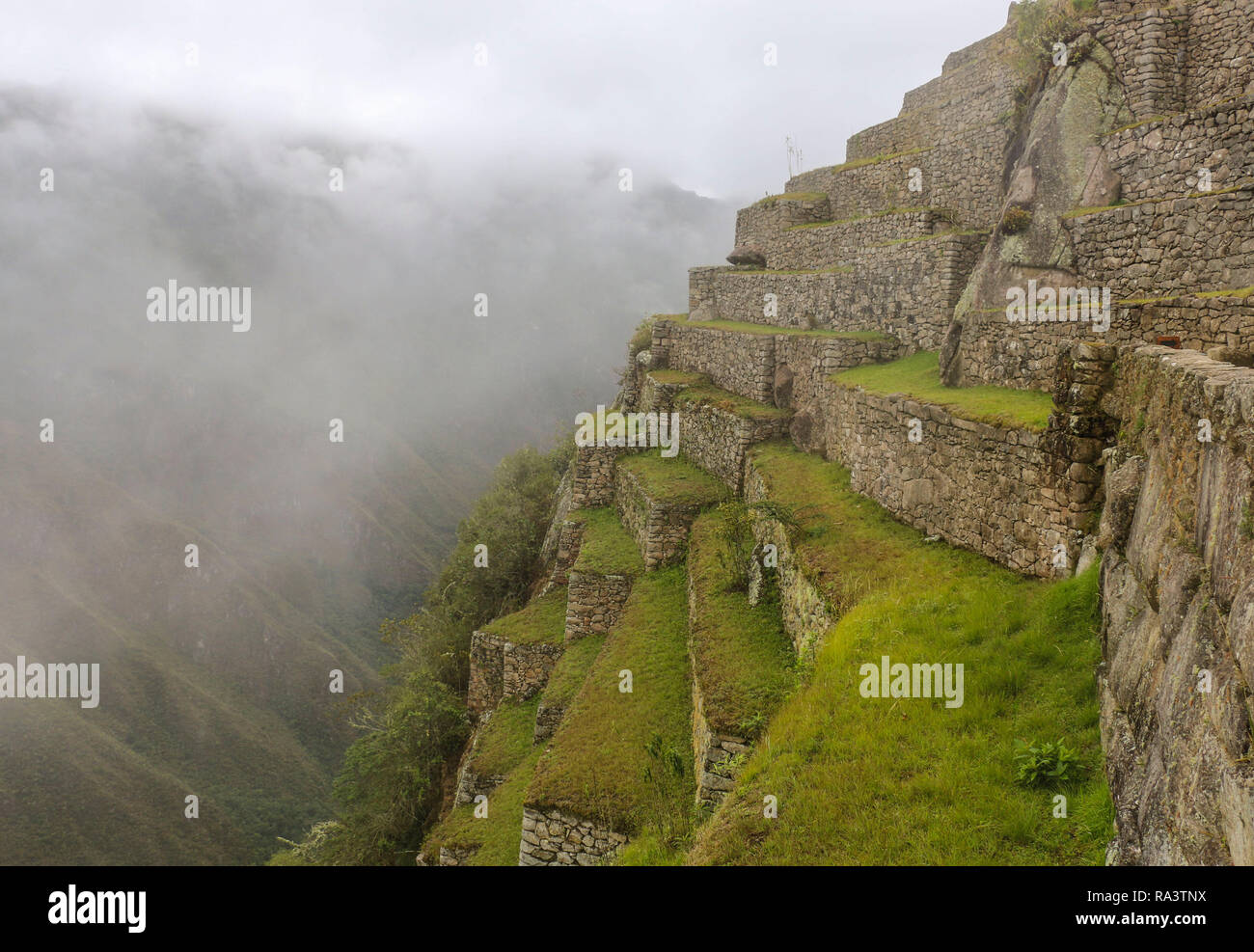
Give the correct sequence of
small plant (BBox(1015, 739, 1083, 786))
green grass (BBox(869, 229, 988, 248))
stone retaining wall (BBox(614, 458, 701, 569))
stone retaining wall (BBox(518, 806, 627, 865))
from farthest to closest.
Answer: stone retaining wall (BBox(614, 458, 701, 569)), green grass (BBox(869, 229, 988, 248)), stone retaining wall (BBox(518, 806, 627, 865)), small plant (BBox(1015, 739, 1083, 786))

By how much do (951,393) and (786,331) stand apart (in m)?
8.98

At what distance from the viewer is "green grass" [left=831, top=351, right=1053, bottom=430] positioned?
30.5 feet

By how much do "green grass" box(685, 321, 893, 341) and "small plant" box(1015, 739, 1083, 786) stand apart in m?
12.7

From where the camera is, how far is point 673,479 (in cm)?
1975

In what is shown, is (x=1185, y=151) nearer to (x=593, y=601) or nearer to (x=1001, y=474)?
(x=1001, y=474)

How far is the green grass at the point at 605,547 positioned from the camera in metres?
18.1

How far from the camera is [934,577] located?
898 centimetres

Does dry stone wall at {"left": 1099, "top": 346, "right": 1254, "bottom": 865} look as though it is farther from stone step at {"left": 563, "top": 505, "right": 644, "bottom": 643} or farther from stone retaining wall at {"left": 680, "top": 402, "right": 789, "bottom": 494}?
stone step at {"left": 563, "top": 505, "right": 644, "bottom": 643}

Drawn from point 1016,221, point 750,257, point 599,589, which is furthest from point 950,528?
point 750,257

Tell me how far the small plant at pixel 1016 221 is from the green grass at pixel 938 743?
23.5 ft

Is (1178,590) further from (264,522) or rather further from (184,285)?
(184,285)

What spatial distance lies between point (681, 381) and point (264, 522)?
99159 mm

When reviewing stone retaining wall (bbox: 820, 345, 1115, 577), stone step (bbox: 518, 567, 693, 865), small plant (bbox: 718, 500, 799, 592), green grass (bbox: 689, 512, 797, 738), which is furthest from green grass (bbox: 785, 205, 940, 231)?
stone step (bbox: 518, 567, 693, 865)
